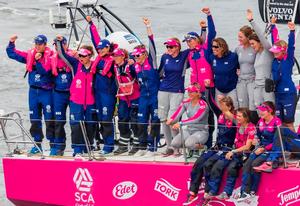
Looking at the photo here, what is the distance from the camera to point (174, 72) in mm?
12891

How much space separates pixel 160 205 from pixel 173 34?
1520 centimetres

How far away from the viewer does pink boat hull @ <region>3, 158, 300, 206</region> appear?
39.2 feet

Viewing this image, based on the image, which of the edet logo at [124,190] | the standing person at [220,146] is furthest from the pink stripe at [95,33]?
the standing person at [220,146]

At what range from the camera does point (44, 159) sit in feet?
44.5

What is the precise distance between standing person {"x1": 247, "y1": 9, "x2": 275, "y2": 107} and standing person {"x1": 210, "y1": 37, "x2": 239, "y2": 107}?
1.01ft

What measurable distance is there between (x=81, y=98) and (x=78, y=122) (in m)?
0.30

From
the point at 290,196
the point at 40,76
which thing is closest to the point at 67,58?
the point at 40,76

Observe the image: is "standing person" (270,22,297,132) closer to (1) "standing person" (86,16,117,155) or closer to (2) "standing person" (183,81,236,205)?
(2) "standing person" (183,81,236,205)

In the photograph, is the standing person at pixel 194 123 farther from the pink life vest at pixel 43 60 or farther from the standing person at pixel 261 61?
the pink life vest at pixel 43 60

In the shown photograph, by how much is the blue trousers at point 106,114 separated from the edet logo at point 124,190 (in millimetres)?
579

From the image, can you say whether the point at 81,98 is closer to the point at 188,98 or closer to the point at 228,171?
the point at 188,98

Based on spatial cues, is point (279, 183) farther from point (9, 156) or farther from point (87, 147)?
point (9, 156)

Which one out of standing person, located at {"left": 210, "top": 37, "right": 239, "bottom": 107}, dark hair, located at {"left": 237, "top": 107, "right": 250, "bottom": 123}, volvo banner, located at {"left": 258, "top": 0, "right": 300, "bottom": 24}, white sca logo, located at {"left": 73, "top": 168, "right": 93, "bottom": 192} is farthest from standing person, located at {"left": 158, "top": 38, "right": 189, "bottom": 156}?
volvo banner, located at {"left": 258, "top": 0, "right": 300, "bottom": 24}

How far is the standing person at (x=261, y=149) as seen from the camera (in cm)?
1181
